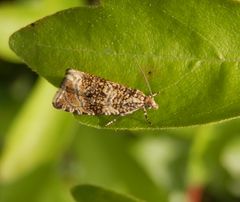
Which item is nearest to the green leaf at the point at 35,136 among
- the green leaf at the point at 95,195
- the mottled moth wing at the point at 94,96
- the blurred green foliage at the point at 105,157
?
the blurred green foliage at the point at 105,157

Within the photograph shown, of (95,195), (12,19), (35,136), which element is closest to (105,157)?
(35,136)

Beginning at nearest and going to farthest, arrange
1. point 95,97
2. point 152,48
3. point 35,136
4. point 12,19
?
point 152,48 → point 95,97 → point 35,136 → point 12,19

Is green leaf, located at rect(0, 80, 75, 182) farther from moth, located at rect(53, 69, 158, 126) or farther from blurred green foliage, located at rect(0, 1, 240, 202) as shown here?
moth, located at rect(53, 69, 158, 126)

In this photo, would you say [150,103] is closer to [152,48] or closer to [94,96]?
[152,48]

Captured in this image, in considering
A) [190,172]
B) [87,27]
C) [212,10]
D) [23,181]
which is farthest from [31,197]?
[212,10]

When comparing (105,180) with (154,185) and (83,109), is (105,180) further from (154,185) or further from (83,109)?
(83,109)

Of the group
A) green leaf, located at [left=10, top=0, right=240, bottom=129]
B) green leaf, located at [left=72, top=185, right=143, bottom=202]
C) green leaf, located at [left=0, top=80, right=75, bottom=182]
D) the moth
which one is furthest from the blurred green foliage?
green leaf, located at [left=10, top=0, right=240, bottom=129]
